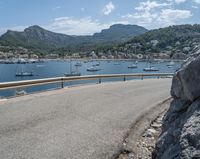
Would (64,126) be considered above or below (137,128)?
above

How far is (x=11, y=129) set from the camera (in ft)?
27.7

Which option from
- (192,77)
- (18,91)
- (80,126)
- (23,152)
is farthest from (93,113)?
(18,91)

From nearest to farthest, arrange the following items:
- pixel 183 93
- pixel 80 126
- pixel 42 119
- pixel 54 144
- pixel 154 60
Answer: pixel 183 93 → pixel 54 144 → pixel 80 126 → pixel 42 119 → pixel 154 60

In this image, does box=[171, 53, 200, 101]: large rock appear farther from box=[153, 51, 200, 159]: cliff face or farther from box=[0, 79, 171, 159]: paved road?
box=[0, 79, 171, 159]: paved road

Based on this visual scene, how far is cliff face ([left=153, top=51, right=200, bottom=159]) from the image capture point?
472 centimetres

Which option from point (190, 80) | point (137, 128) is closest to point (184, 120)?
point (190, 80)

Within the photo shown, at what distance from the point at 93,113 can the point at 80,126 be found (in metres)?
1.83

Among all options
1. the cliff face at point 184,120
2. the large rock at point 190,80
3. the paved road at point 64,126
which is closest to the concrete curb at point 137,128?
the paved road at point 64,126

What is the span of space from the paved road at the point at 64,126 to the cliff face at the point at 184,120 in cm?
157

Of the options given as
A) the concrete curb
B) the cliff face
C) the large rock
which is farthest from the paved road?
the large rock

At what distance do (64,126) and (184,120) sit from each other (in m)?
4.14

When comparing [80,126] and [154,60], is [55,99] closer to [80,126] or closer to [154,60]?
[80,126]

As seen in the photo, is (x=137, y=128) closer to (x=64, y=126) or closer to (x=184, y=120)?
(x=64, y=126)

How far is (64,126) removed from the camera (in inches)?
353
